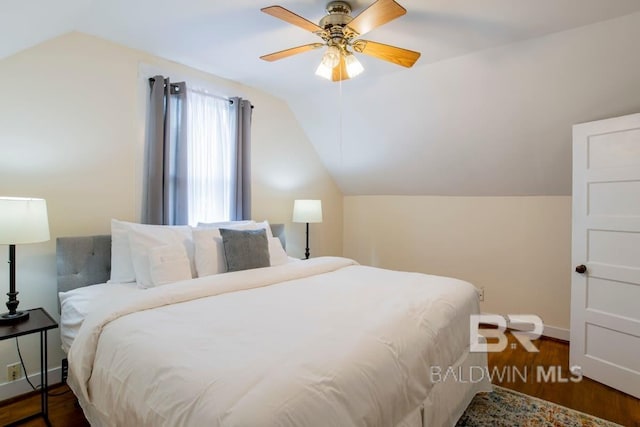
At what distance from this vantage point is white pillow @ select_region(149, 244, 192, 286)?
216cm

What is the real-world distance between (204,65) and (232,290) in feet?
6.86

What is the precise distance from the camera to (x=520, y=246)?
135 inches

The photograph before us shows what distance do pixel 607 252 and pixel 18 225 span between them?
371 centimetres

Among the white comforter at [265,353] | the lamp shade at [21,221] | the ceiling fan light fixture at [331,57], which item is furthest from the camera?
the ceiling fan light fixture at [331,57]

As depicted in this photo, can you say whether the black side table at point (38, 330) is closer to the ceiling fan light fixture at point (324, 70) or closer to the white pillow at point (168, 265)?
the white pillow at point (168, 265)

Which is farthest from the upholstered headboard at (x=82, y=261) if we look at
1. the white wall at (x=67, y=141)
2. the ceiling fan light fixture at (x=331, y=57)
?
the ceiling fan light fixture at (x=331, y=57)

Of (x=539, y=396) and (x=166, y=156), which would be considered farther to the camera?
(x=166, y=156)

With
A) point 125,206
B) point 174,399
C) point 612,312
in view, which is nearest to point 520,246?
point 612,312

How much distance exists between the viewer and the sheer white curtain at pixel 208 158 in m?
3.10

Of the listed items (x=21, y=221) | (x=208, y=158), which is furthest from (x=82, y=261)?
(x=208, y=158)

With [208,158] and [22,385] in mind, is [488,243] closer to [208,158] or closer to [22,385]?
[208,158]

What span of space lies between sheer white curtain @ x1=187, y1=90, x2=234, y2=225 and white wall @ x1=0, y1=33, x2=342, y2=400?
0.29m

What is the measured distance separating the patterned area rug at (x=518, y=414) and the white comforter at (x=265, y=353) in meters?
0.50

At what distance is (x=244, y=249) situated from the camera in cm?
247
